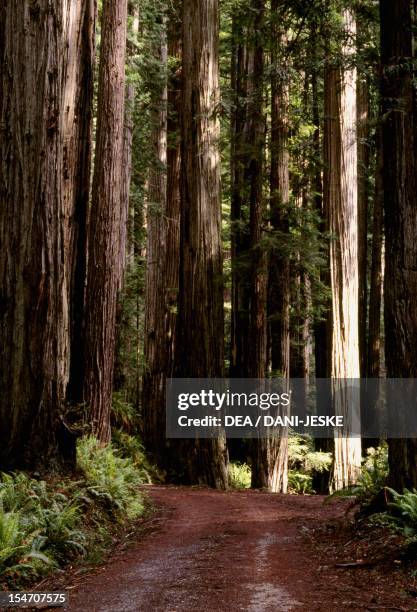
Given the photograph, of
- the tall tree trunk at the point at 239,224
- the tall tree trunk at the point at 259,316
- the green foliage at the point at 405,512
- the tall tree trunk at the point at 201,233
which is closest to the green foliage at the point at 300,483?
the tall tree trunk at the point at 239,224

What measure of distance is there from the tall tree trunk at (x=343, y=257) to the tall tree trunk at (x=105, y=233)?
5023 millimetres

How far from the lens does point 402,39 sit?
23.6 feet

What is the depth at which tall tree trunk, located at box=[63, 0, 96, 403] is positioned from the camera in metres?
10.6

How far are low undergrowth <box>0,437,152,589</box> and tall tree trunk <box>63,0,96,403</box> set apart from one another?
2746 mm

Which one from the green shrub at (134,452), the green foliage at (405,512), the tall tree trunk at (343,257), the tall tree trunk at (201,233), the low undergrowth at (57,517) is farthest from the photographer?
the green shrub at (134,452)

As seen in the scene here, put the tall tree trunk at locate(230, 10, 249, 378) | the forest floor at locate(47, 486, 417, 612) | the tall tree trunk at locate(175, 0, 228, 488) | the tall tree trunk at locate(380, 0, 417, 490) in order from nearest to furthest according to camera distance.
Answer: the forest floor at locate(47, 486, 417, 612), the tall tree trunk at locate(380, 0, 417, 490), the tall tree trunk at locate(175, 0, 228, 488), the tall tree trunk at locate(230, 10, 249, 378)

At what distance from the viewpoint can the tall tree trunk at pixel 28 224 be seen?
7.40m

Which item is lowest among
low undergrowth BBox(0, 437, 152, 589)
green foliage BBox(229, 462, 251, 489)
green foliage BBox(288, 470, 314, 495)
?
green foliage BBox(288, 470, 314, 495)

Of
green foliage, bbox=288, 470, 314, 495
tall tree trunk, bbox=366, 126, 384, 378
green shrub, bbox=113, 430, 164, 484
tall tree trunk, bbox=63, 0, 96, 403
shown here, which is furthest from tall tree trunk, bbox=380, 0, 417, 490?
tall tree trunk, bbox=366, 126, 384, 378

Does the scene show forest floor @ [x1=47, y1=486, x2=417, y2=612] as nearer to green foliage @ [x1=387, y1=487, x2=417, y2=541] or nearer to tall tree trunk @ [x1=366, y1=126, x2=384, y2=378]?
green foliage @ [x1=387, y1=487, x2=417, y2=541]

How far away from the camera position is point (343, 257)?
49.5ft

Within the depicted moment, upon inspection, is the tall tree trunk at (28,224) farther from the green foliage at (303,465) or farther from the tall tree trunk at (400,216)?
the green foliage at (303,465)

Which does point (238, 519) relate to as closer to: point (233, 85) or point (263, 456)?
point (263, 456)

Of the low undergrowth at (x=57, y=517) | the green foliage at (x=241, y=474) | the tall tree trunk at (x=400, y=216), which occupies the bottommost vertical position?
the green foliage at (x=241, y=474)
